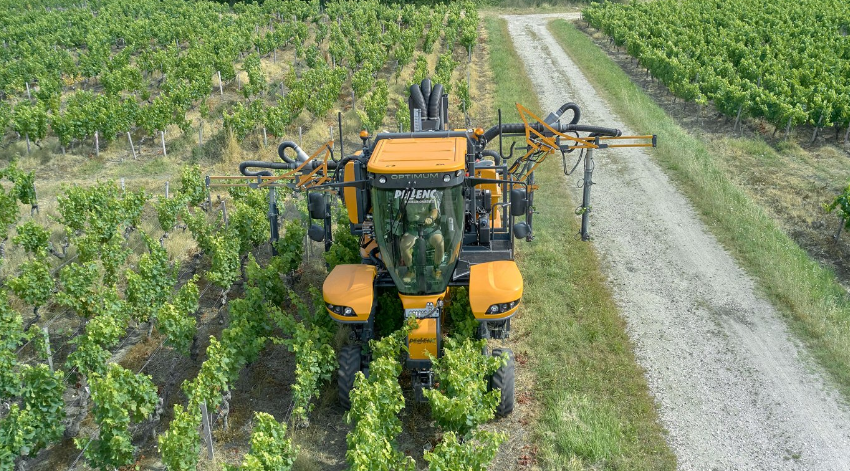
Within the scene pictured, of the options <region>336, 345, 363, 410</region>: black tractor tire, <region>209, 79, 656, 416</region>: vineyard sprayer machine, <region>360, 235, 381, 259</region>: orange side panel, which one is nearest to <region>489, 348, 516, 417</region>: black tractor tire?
<region>209, 79, 656, 416</region>: vineyard sprayer machine

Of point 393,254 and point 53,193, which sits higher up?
point 393,254

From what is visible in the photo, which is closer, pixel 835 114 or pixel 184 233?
pixel 184 233

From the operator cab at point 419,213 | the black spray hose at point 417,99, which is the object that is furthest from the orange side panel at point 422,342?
the black spray hose at point 417,99

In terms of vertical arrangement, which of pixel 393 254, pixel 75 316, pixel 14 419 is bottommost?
pixel 75 316

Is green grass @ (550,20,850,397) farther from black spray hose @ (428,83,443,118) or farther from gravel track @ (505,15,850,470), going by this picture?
black spray hose @ (428,83,443,118)

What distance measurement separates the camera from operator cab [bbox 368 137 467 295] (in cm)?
927

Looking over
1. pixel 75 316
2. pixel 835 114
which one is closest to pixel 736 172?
pixel 835 114

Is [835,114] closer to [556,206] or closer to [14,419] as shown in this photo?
[556,206]

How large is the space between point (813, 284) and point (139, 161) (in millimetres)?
18605

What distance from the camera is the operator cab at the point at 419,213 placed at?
9273mm

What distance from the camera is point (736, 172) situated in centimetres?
1967

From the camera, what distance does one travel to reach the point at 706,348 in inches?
452

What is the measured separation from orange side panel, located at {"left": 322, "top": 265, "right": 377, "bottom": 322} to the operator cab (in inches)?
22.5

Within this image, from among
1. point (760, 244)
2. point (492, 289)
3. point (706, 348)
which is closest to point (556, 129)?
point (492, 289)
